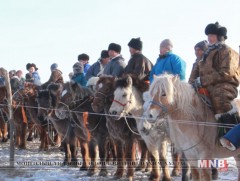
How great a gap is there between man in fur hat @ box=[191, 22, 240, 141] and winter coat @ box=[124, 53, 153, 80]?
2.37m

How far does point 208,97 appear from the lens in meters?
6.10

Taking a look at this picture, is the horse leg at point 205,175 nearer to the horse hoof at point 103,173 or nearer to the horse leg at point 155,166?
the horse leg at point 155,166

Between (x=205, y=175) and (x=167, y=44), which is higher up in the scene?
(x=167, y=44)

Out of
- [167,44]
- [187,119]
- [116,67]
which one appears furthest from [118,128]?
[187,119]

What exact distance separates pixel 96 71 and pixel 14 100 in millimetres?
4518

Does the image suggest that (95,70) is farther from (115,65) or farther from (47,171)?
(47,171)

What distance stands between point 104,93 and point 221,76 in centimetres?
306

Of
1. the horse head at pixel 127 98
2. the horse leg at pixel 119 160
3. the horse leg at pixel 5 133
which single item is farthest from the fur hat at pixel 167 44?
the horse leg at pixel 5 133

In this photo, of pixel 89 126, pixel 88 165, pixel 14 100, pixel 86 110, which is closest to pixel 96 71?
pixel 86 110

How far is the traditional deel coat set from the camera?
5840 millimetres

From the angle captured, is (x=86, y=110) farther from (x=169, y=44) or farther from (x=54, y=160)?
(x=169, y=44)

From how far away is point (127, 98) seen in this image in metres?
7.56

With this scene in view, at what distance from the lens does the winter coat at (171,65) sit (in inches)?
301

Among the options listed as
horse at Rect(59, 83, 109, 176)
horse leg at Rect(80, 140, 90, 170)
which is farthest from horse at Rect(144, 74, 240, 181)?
horse leg at Rect(80, 140, 90, 170)
